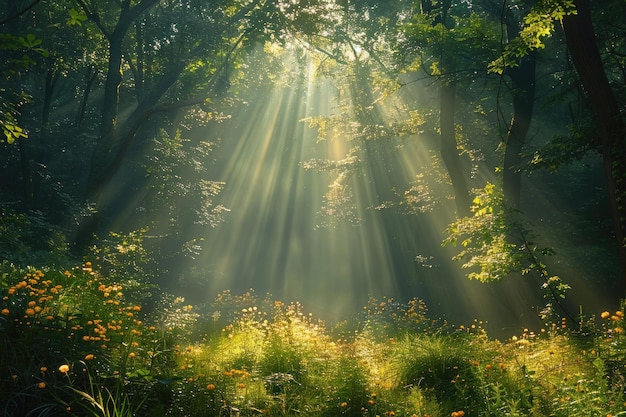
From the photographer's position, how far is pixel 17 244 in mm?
10344

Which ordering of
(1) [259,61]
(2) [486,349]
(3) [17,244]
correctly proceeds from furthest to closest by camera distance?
(1) [259,61] < (3) [17,244] < (2) [486,349]

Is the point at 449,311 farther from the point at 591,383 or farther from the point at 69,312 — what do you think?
the point at 69,312

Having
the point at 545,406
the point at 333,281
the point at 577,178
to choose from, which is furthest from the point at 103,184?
the point at 577,178

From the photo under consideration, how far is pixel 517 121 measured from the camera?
12711 mm

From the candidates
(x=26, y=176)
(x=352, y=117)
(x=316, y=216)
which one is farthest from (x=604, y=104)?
(x=316, y=216)

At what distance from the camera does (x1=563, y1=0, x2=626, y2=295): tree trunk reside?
6.74 metres

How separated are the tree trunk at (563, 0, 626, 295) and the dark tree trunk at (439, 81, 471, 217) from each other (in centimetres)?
702

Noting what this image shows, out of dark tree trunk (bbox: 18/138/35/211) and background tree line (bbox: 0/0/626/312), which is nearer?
background tree line (bbox: 0/0/626/312)

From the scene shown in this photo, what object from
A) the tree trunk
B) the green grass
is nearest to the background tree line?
the tree trunk

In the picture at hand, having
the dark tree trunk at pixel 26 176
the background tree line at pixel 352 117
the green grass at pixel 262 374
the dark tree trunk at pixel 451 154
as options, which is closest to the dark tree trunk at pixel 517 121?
the background tree line at pixel 352 117

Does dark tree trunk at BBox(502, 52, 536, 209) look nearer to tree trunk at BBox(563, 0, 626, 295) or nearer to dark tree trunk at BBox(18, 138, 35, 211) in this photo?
tree trunk at BBox(563, 0, 626, 295)

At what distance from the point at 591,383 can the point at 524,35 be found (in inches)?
198

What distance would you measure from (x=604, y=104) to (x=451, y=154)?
288 inches

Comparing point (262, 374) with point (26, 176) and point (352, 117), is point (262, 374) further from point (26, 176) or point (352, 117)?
point (352, 117)
